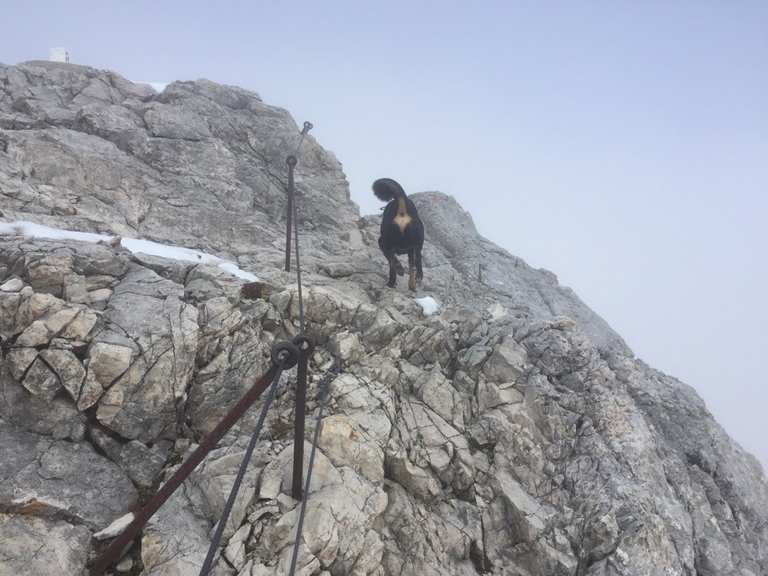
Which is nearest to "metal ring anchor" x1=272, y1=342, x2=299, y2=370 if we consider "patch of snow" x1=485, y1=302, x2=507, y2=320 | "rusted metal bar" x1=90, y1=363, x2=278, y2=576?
"rusted metal bar" x1=90, y1=363, x2=278, y2=576

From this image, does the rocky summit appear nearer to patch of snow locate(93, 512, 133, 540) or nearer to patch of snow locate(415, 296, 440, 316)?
patch of snow locate(93, 512, 133, 540)

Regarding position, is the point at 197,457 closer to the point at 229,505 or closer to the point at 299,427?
the point at 229,505

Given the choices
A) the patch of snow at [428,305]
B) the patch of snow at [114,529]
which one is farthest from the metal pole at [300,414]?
the patch of snow at [428,305]

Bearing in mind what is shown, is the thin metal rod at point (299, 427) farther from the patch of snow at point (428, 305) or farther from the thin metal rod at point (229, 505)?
the patch of snow at point (428, 305)

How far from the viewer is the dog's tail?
13201 mm

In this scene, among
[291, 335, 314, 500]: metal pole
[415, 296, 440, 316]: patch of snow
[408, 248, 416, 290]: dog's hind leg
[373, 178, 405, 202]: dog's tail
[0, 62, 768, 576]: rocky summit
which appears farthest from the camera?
[408, 248, 416, 290]: dog's hind leg

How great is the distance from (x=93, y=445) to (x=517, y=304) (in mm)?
13826

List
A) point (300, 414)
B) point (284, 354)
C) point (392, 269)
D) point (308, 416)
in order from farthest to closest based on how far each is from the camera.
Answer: point (392, 269), point (308, 416), point (300, 414), point (284, 354)

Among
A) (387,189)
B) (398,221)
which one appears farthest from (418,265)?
(387,189)

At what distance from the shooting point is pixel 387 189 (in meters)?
13.3

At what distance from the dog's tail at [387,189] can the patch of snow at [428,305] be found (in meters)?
3.29

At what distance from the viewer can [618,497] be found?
899 centimetres

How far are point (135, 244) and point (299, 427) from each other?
7403 millimetres

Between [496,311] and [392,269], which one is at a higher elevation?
[496,311]
